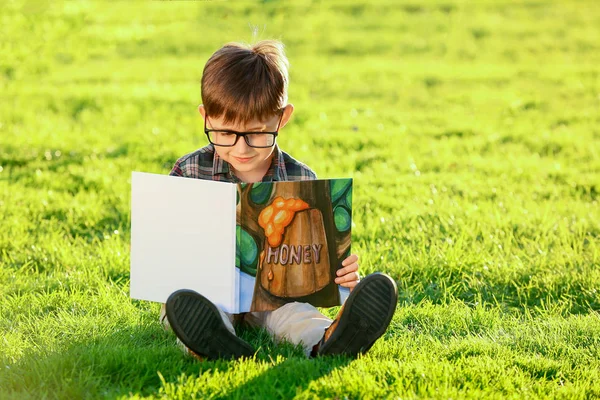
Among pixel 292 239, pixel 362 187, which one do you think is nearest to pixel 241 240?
pixel 292 239

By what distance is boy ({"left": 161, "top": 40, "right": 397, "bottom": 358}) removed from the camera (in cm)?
329

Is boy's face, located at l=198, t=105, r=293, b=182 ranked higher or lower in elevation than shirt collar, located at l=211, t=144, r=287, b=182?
higher

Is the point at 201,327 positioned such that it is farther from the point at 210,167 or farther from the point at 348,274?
the point at 210,167

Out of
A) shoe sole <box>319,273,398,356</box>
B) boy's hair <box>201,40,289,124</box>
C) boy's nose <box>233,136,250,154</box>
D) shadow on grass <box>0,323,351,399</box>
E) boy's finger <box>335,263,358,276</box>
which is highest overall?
boy's hair <box>201,40,289,124</box>

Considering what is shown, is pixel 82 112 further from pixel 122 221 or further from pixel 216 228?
pixel 216 228

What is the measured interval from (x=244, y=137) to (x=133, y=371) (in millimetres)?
1120

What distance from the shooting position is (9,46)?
1265cm

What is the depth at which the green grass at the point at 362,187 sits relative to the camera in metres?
3.33

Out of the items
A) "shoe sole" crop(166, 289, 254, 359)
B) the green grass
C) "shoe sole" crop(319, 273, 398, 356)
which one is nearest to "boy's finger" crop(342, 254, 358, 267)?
"shoe sole" crop(319, 273, 398, 356)

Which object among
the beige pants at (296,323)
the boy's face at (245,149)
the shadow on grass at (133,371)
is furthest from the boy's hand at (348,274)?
the boy's face at (245,149)

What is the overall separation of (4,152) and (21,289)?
3.25 meters

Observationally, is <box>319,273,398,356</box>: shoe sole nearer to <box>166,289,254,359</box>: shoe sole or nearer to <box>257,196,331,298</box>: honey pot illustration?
<box>257,196,331,298</box>: honey pot illustration

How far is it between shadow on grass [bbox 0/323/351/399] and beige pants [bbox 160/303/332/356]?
0.22 ft

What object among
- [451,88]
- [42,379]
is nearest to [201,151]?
[42,379]
